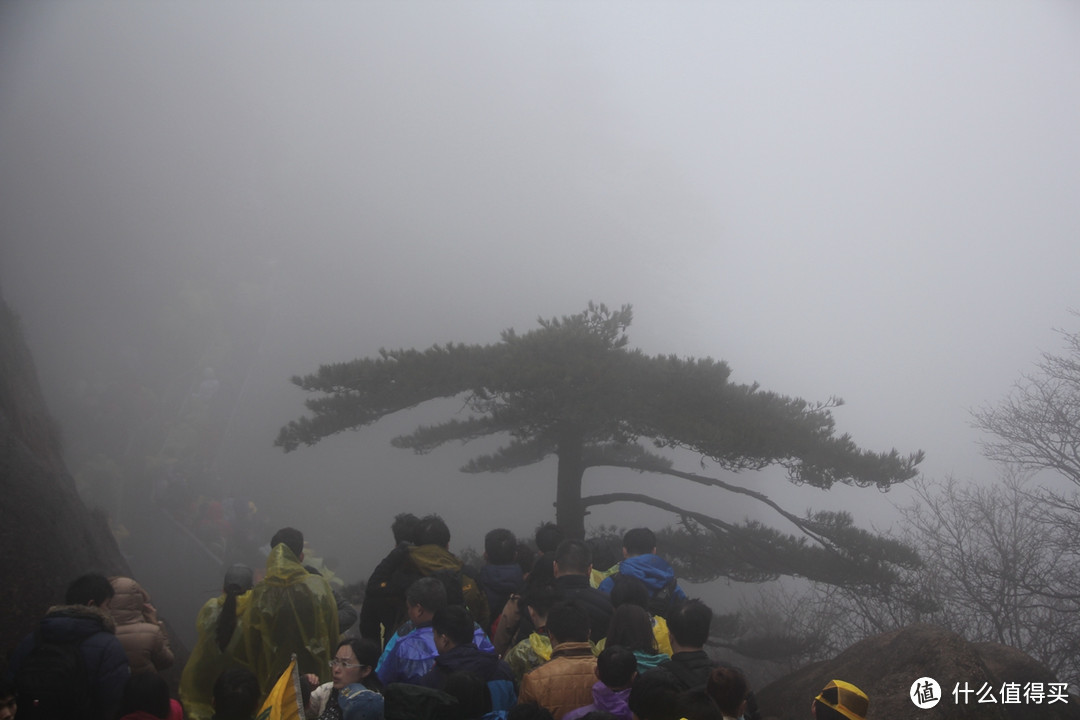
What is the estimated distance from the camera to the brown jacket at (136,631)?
2.97m

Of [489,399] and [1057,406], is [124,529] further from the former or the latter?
[1057,406]

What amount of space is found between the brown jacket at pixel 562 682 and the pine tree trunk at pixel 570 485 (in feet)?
15.9

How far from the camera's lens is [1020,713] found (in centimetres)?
443

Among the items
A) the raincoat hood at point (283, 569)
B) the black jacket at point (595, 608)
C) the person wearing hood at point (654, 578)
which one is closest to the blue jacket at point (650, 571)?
the person wearing hood at point (654, 578)

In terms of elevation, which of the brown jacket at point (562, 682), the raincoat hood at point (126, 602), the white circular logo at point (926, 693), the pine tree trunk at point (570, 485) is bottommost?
the white circular logo at point (926, 693)

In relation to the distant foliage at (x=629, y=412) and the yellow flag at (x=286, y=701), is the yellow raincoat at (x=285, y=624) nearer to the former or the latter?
the yellow flag at (x=286, y=701)

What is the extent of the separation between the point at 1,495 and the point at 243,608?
233 cm

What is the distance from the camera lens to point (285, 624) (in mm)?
3352

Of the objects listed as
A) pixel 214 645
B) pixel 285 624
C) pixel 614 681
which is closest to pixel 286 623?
pixel 285 624

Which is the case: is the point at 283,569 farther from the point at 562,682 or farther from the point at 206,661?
the point at 562,682

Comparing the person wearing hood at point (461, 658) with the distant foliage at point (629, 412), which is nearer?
the person wearing hood at point (461, 658)

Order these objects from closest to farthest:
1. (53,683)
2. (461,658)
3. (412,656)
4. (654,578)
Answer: (53,683), (461,658), (412,656), (654,578)

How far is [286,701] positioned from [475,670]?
0.78 meters

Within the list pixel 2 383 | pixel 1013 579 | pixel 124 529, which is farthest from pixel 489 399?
pixel 124 529
